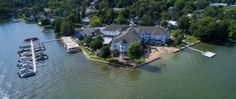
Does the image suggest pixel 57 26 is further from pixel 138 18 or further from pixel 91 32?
pixel 138 18

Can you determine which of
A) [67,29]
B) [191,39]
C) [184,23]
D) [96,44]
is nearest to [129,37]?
[96,44]

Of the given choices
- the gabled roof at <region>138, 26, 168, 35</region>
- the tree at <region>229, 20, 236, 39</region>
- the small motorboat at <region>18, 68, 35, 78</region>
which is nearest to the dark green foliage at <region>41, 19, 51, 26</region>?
the gabled roof at <region>138, 26, 168, 35</region>

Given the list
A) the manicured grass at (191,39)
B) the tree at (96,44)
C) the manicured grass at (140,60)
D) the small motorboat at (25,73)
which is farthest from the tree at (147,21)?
the small motorboat at (25,73)

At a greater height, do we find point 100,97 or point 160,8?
point 160,8

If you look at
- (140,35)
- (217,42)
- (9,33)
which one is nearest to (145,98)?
(140,35)

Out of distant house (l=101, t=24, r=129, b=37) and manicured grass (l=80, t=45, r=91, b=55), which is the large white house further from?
manicured grass (l=80, t=45, r=91, b=55)

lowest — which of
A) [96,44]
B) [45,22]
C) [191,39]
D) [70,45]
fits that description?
[70,45]

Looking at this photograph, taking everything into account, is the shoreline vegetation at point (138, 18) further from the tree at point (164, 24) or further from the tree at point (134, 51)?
the tree at point (134, 51)

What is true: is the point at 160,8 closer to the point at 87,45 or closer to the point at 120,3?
the point at 120,3
